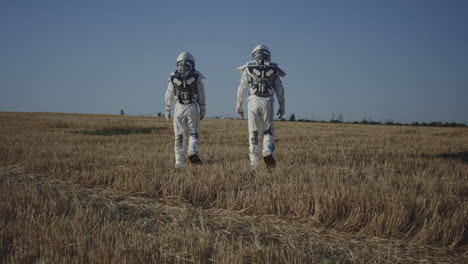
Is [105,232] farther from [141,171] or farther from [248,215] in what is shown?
[141,171]

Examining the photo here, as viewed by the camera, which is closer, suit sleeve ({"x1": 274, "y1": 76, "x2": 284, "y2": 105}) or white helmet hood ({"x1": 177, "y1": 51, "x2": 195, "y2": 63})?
suit sleeve ({"x1": 274, "y1": 76, "x2": 284, "y2": 105})

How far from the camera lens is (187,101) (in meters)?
7.41

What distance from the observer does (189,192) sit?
4789mm

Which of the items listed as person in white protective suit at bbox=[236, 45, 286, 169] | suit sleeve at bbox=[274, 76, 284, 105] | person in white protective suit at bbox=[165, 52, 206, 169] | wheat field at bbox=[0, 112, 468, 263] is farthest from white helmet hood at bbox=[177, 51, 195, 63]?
wheat field at bbox=[0, 112, 468, 263]

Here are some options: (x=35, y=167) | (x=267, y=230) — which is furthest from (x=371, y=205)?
(x=35, y=167)

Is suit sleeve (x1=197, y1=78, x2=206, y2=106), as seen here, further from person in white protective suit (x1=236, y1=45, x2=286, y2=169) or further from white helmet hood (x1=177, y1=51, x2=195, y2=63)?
person in white protective suit (x1=236, y1=45, x2=286, y2=169)

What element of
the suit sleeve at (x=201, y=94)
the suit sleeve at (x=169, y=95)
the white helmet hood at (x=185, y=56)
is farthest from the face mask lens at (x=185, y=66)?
the suit sleeve at (x=169, y=95)

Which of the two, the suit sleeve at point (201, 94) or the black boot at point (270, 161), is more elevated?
the suit sleeve at point (201, 94)

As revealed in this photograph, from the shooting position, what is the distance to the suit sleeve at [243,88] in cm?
726

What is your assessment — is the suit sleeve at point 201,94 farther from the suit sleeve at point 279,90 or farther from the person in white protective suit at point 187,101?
the suit sleeve at point 279,90

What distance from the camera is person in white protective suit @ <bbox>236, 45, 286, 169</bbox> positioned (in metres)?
6.96

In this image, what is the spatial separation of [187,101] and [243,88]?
1419 mm

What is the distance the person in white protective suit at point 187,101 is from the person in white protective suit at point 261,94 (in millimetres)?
1198

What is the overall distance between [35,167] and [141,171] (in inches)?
114
